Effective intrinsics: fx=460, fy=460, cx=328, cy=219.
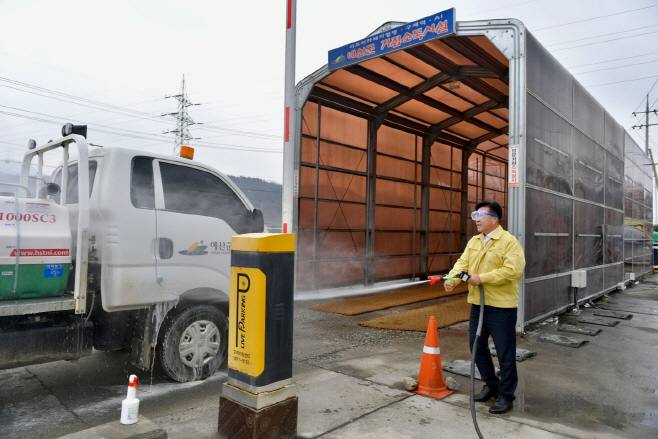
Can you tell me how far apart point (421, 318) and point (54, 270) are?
605 cm

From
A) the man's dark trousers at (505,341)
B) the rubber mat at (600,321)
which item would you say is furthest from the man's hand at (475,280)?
the rubber mat at (600,321)

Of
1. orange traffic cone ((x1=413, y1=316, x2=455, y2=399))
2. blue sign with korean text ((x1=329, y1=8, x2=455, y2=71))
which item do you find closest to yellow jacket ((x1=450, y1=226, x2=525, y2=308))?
orange traffic cone ((x1=413, y1=316, x2=455, y2=399))

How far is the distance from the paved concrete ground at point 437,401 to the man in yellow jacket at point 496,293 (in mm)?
241

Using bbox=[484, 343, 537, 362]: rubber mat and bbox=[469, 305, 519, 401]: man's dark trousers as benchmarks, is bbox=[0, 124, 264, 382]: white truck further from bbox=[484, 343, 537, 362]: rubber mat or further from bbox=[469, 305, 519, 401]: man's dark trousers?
bbox=[484, 343, 537, 362]: rubber mat

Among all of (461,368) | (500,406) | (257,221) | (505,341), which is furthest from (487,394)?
(257,221)

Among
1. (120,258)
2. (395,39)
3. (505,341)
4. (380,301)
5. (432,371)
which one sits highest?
(395,39)

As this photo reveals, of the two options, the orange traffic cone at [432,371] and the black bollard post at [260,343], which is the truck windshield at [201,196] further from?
the orange traffic cone at [432,371]

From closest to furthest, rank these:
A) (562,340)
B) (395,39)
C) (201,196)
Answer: (201,196) → (562,340) → (395,39)

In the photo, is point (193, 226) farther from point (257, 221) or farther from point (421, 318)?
point (421, 318)

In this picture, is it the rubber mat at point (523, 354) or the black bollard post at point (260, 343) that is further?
the rubber mat at point (523, 354)

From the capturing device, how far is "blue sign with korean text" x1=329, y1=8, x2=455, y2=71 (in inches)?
309

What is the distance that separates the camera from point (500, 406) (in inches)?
156

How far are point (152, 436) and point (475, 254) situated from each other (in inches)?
118

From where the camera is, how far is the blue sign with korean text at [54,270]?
3770 mm
